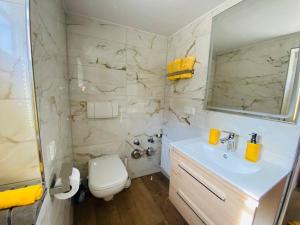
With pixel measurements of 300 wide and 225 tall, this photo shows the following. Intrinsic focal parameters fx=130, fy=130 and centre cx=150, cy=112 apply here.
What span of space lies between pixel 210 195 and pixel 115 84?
1.48 meters

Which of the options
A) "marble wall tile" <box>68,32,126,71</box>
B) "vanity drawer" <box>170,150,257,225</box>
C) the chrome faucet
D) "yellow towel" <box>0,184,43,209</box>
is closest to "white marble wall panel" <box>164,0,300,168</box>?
the chrome faucet

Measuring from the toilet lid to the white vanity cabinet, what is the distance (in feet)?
1.88

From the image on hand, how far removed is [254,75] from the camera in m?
1.03

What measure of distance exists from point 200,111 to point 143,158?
1.13 metres

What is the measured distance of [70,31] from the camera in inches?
55.2

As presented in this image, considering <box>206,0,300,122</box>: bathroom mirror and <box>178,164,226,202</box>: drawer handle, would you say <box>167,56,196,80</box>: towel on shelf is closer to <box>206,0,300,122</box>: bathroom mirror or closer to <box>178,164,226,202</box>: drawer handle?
<box>206,0,300,122</box>: bathroom mirror

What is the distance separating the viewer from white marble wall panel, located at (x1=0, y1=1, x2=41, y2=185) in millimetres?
516

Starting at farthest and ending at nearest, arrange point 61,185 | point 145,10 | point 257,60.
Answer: point 145,10 < point 257,60 < point 61,185

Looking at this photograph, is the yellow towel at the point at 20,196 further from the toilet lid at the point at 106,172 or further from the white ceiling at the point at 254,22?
the white ceiling at the point at 254,22

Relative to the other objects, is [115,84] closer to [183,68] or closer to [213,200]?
[183,68]

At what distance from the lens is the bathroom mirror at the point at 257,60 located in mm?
844

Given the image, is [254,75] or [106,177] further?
[106,177]

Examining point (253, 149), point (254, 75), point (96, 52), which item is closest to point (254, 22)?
point (254, 75)

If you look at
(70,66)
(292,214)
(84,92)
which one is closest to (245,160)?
(292,214)
